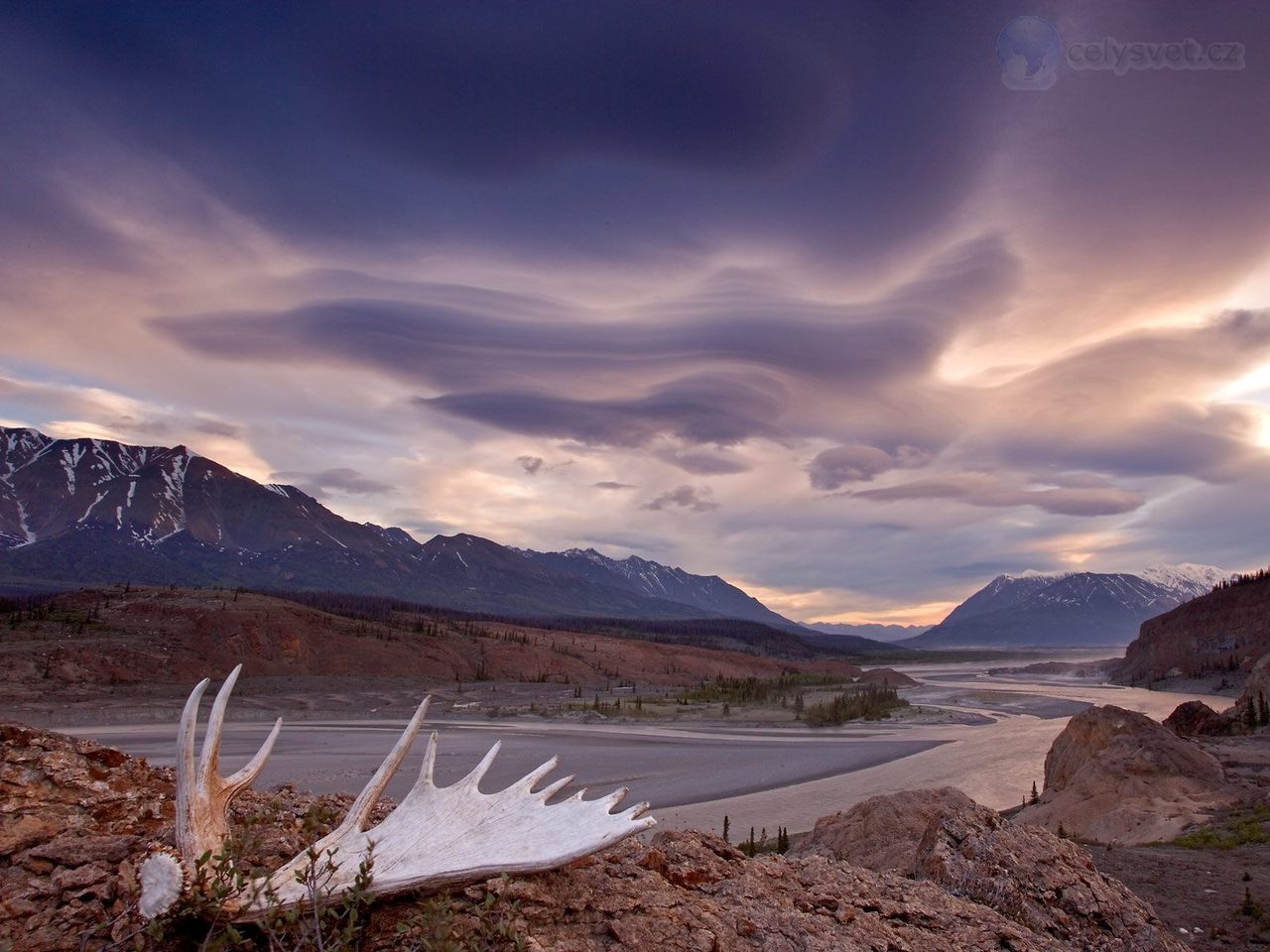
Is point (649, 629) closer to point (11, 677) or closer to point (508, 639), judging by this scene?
point (508, 639)

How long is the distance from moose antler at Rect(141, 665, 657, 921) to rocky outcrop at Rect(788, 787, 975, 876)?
20.5 ft

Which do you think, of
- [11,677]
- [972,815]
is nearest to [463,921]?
[972,815]

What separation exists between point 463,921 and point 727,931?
3.48ft

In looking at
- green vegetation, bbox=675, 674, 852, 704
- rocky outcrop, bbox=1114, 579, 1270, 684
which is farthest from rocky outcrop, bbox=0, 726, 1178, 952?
rocky outcrop, bbox=1114, 579, 1270, 684

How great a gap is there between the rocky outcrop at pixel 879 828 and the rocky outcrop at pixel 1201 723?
1817 cm

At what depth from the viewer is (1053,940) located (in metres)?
4.00

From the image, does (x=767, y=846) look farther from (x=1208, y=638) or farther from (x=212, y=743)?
(x=1208, y=638)

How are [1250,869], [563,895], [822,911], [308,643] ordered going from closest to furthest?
[563,895] → [822,911] → [1250,869] → [308,643]

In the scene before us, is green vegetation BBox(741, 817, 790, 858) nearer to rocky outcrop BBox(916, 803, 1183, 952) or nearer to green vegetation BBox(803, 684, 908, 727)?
rocky outcrop BBox(916, 803, 1183, 952)

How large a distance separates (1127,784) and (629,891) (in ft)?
53.4

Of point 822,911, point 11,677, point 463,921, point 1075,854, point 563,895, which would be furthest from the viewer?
point 11,677

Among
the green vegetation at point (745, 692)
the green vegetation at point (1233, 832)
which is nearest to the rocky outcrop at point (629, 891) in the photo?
the green vegetation at point (1233, 832)

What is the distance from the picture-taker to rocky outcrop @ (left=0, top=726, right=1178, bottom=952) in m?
2.72

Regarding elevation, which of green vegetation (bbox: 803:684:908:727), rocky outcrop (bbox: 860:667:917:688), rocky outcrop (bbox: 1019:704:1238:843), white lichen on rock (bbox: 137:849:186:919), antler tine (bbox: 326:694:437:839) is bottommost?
rocky outcrop (bbox: 860:667:917:688)
